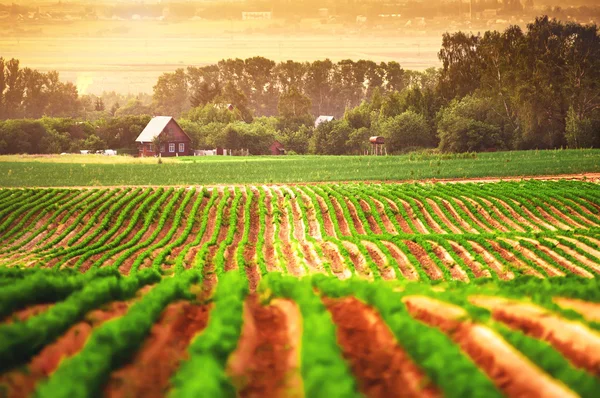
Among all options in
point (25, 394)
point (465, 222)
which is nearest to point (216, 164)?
point (465, 222)

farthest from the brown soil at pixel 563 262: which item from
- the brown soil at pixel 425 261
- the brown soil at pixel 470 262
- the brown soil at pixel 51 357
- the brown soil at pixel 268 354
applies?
the brown soil at pixel 51 357

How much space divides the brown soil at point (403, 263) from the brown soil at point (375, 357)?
41.6ft

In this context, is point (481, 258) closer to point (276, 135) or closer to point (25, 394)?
point (25, 394)

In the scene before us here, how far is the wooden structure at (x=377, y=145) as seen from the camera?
293 ft

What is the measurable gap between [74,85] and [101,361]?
144m

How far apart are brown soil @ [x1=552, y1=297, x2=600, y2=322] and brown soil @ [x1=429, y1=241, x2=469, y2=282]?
38.4 feet

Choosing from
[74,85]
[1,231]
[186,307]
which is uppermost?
[74,85]

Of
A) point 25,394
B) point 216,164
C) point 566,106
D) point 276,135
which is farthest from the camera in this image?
point 276,135

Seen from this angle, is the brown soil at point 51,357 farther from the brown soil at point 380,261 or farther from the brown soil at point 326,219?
the brown soil at point 326,219

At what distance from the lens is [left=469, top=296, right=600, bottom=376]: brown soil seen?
6.72 meters

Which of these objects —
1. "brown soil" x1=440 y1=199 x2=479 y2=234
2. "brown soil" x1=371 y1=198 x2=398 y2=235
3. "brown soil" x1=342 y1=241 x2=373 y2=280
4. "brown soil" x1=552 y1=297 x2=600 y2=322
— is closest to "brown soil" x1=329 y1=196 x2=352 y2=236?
"brown soil" x1=371 y1=198 x2=398 y2=235

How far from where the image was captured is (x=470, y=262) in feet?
74.3

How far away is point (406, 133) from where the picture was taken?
85.4m

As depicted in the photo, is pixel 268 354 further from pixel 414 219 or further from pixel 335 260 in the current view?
pixel 414 219
